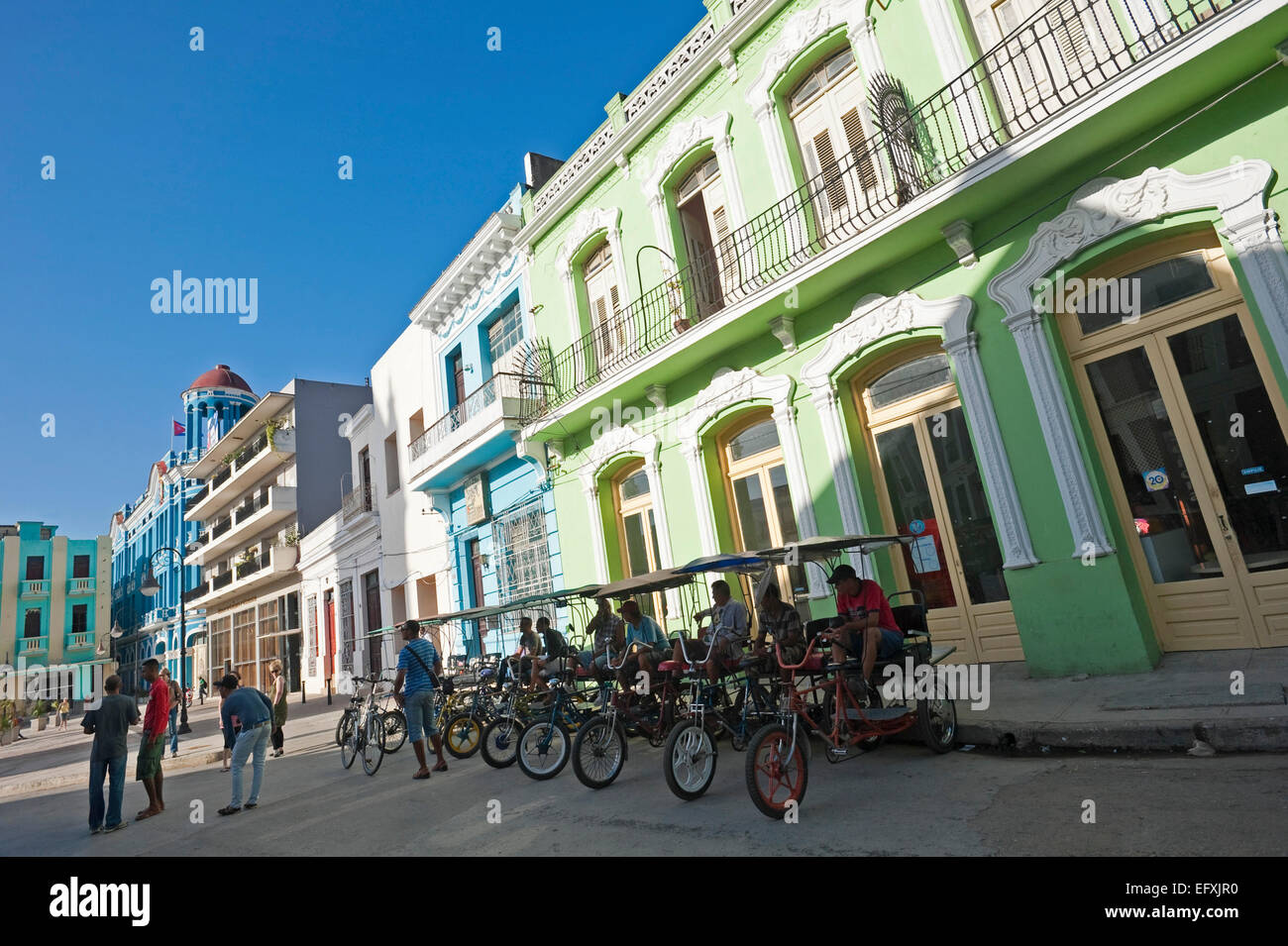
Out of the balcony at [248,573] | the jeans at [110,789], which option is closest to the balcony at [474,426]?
the jeans at [110,789]

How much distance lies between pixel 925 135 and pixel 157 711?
12.1m

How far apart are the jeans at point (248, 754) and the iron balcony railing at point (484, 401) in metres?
7.35

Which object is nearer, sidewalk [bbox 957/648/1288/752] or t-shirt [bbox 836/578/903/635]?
sidewalk [bbox 957/648/1288/752]

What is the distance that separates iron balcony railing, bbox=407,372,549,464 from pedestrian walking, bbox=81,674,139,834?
25.0 ft

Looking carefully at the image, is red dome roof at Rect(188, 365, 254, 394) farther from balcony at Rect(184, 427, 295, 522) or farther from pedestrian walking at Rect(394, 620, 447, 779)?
pedestrian walking at Rect(394, 620, 447, 779)

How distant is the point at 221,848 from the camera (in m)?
6.43

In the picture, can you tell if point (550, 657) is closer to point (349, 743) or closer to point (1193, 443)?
point (349, 743)

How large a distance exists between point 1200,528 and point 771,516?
17.4 ft

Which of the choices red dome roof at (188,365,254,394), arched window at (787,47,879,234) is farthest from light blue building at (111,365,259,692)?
arched window at (787,47,879,234)

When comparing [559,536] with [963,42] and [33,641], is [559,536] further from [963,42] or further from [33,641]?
[33,641]

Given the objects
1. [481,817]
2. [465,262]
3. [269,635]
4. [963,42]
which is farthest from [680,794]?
[269,635]

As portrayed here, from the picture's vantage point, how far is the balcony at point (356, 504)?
21922mm

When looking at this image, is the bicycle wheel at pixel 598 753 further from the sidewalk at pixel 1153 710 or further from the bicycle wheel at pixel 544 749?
the sidewalk at pixel 1153 710

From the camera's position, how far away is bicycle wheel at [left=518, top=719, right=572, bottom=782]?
7.43 metres
